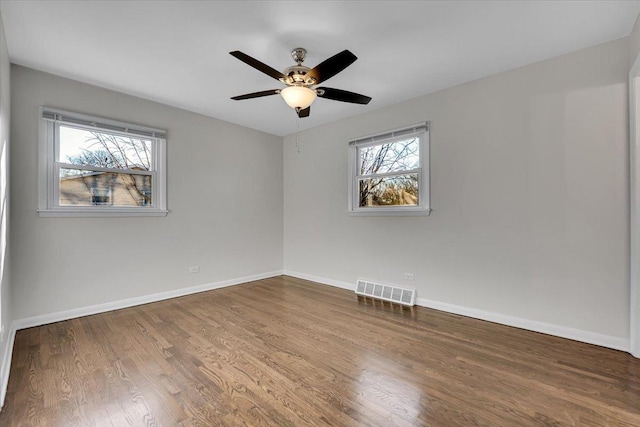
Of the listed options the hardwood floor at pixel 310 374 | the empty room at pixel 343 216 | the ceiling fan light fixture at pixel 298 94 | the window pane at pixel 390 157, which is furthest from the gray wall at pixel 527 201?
the ceiling fan light fixture at pixel 298 94

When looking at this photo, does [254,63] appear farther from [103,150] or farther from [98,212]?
[98,212]

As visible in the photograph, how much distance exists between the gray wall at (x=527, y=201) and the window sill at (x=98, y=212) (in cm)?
294

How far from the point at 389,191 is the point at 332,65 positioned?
7.33ft

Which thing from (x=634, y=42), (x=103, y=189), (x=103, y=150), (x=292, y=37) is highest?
(x=292, y=37)

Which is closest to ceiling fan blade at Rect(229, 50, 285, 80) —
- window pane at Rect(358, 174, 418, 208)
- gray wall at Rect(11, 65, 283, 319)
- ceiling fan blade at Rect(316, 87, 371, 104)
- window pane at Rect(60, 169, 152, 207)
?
ceiling fan blade at Rect(316, 87, 371, 104)

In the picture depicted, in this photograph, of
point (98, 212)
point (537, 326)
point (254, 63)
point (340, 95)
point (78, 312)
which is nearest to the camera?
point (254, 63)

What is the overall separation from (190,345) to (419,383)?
6.24 feet

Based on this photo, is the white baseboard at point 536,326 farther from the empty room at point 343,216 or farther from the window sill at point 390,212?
the window sill at point 390,212

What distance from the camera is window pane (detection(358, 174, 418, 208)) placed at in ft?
12.6

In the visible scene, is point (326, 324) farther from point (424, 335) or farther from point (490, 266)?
point (490, 266)

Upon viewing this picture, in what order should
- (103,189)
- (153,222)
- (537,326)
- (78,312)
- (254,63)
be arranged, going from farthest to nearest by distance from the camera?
1. (153,222)
2. (103,189)
3. (78,312)
4. (537,326)
5. (254,63)

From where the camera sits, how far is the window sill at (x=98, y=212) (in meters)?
3.06

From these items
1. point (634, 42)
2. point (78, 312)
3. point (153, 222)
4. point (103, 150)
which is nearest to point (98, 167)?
point (103, 150)

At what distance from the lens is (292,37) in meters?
2.46
